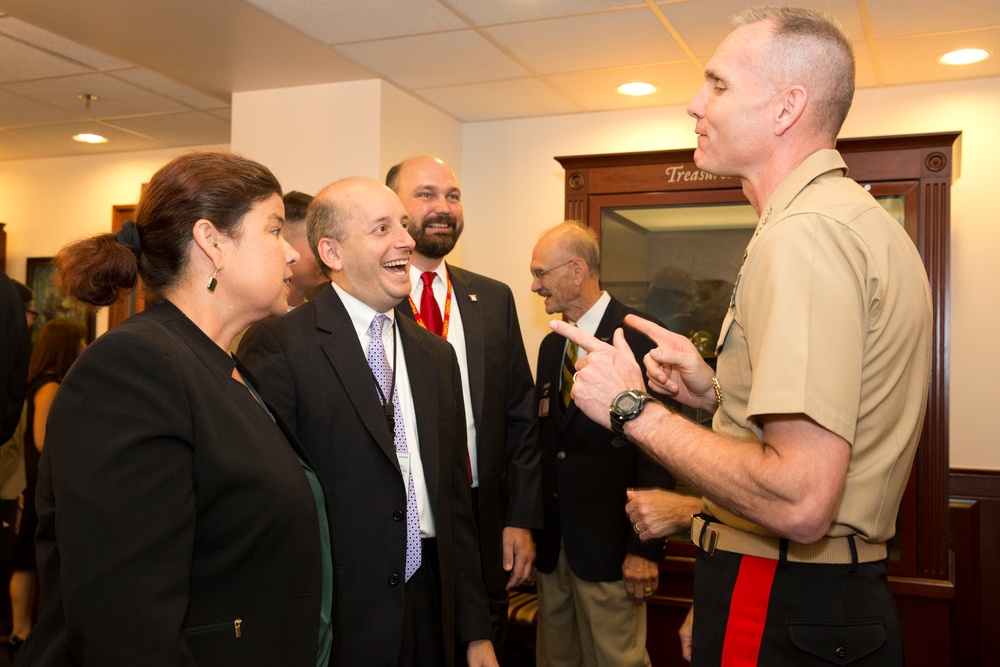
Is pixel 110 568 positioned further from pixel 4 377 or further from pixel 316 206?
pixel 4 377

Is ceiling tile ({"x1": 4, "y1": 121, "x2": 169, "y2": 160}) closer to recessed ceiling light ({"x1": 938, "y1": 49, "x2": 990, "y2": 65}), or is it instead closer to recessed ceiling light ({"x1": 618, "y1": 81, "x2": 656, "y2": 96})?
recessed ceiling light ({"x1": 618, "y1": 81, "x2": 656, "y2": 96})

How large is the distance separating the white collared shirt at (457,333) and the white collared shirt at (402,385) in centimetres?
50

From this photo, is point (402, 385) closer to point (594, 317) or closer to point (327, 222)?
point (327, 222)

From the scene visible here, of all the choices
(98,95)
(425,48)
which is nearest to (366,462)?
(425,48)

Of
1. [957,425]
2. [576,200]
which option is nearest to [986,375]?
[957,425]

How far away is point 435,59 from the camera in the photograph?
4.05 meters

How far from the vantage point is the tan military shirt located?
124 centimetres

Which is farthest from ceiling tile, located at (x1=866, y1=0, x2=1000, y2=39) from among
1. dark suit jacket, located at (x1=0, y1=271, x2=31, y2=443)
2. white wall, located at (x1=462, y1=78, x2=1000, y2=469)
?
dark suit jacket, located at (x1=0, y1=271, x2=31, y2=443)

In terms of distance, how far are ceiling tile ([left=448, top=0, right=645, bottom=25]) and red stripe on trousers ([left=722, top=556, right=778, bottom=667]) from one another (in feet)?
8.35

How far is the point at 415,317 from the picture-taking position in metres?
2.84

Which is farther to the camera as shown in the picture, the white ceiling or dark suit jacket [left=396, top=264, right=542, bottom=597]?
the white ceiling

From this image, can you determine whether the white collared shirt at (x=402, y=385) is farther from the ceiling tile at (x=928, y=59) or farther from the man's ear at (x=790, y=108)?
the ceiling tile at (x=928, y=59)

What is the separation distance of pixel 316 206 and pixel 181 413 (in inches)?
47.1

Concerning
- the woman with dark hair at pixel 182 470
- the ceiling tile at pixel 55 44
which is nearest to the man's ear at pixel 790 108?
the woman with dark hair at pixel 182 470
